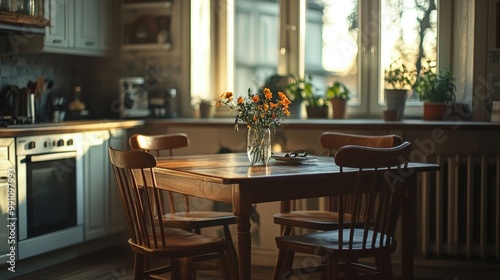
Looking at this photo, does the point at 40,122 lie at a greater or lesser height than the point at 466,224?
greater

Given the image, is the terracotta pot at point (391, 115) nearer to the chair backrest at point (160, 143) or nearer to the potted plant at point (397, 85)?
the potted plant at point (397, 85)

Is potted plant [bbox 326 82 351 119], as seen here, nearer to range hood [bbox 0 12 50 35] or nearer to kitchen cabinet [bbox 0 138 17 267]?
range hood [bbox 0 12 50 35]

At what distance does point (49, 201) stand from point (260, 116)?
1.81 m

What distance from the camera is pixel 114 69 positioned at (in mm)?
5715

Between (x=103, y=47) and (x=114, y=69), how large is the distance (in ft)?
0.99

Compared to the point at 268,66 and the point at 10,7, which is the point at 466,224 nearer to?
the point at 268,66

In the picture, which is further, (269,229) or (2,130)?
(269,229)

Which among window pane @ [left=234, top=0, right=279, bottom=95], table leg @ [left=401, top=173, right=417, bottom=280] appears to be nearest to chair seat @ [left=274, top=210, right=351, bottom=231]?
table leg @ [left=401, top=173, right=417, bottom=280]

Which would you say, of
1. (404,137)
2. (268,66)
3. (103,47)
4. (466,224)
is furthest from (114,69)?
(466,224)

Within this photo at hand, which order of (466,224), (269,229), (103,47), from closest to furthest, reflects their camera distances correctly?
(466,224) → (269,229) → (103,47)

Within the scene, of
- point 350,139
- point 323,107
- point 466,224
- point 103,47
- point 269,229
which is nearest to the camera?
point 350,139

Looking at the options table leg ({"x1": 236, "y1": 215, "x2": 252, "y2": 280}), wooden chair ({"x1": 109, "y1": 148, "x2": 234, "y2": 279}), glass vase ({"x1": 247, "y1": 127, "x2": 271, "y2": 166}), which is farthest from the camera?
glass vase ({"x1": 247, "y1": 127, "x2": 271, "y2": 166})

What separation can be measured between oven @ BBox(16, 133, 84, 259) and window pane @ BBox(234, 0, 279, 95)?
140cm

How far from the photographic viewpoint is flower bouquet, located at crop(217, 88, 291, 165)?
3.23m
